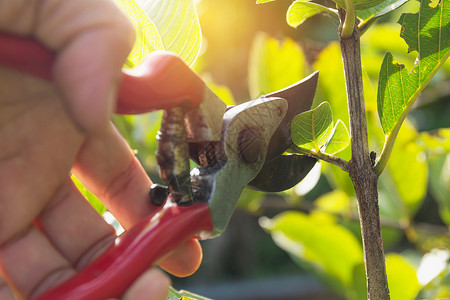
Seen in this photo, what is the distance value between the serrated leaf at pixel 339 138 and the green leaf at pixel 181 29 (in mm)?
207

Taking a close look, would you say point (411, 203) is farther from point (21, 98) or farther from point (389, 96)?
point (21, 98)

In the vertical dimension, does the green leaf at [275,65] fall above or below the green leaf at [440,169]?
above

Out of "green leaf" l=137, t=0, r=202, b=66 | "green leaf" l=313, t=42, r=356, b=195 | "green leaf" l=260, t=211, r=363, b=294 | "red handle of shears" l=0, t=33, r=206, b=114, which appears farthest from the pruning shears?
"green leaf" l=260, t=211, r=363, b=294

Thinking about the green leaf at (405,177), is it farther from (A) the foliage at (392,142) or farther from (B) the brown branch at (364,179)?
(B) the brown branch at (364,179)

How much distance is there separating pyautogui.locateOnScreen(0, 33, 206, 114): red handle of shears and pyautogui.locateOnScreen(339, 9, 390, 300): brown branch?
199 mm

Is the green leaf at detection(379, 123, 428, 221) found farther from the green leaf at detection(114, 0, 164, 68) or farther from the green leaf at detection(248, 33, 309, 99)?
the green leaf at detection(114, 0, 164, 68)

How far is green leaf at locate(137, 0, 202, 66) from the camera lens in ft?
2.14

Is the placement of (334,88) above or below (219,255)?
above

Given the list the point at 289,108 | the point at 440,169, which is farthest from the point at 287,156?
the point at 440,169

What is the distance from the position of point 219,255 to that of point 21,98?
254 cm

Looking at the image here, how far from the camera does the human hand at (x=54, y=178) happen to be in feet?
1.56

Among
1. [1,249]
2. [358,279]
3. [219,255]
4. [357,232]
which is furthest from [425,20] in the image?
[219,255]

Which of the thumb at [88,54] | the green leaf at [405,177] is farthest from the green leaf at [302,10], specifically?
the green leaf at [405,177]

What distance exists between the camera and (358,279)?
2.77ft
